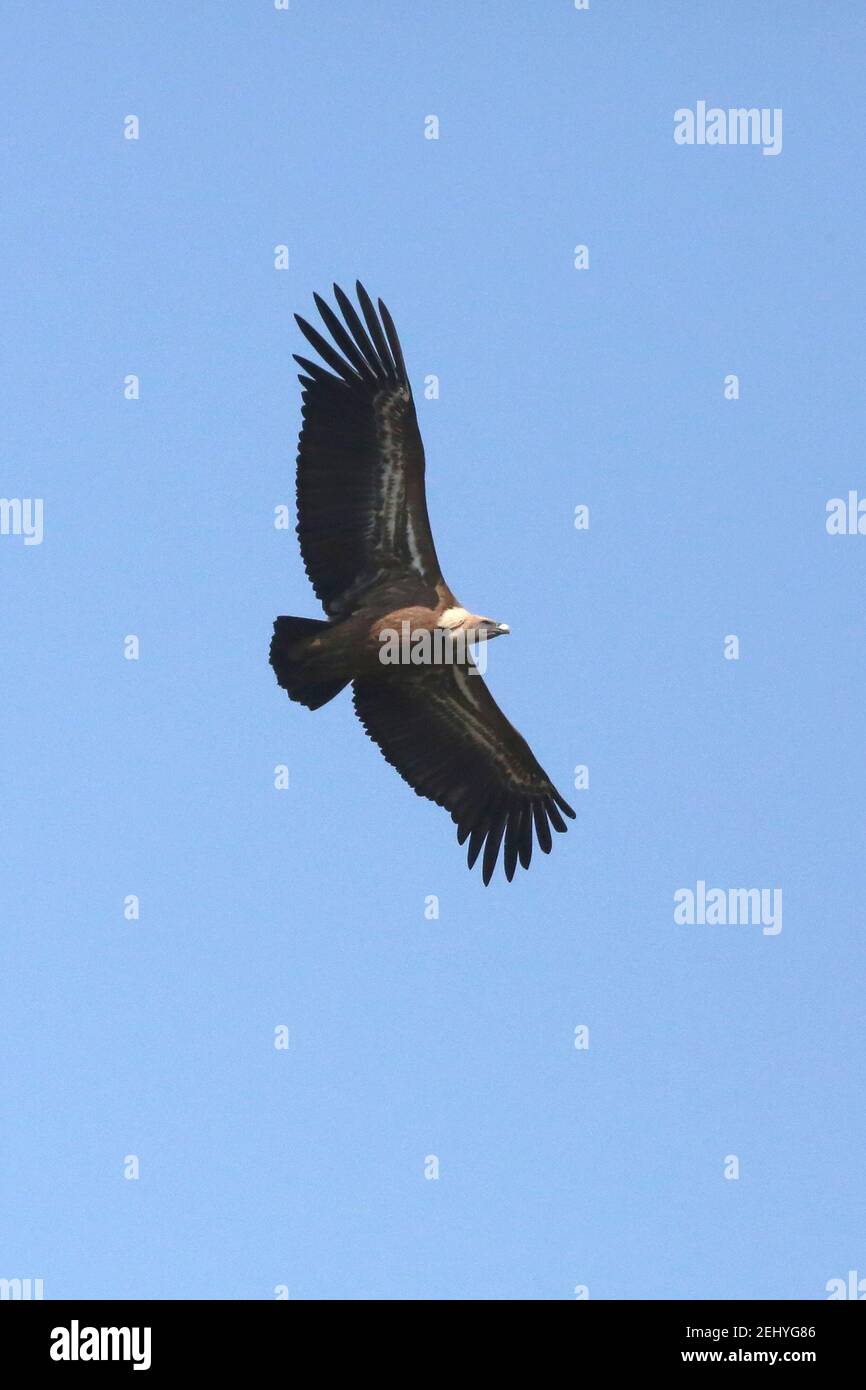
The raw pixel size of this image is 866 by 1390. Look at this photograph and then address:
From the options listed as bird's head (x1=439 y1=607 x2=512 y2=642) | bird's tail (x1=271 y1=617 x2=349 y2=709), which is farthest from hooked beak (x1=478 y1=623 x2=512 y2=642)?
bird's tail (x1=271 y1=617 x2=349 y2=709)

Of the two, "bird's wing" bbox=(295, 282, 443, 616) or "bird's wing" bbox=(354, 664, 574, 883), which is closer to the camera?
"bird's wing" bbox=(295, 282, 443, 616)

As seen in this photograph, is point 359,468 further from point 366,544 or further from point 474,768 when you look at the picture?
point 474,768

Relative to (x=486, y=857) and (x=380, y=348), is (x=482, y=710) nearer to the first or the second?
(x=486, y=857)

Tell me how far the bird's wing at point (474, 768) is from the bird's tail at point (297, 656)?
1839mm

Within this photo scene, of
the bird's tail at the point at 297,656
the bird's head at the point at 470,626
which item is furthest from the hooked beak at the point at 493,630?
the bird's tail at the point at 297,656

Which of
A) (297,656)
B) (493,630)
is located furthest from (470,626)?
(297,656)

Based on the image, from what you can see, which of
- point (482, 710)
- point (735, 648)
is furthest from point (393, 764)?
point (735, 648)

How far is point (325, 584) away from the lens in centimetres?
1914

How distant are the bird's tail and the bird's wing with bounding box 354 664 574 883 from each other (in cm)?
184

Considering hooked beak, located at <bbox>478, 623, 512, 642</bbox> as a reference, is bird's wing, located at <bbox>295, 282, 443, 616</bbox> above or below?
above

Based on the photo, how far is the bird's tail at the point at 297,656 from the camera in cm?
1858

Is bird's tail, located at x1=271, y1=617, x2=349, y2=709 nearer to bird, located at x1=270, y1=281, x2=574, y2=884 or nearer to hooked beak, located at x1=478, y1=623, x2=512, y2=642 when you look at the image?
bird, located at x1=270, y1=281, x2=574, y2=884

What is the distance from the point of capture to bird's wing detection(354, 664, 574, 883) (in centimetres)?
2061

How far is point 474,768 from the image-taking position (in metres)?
20.9
